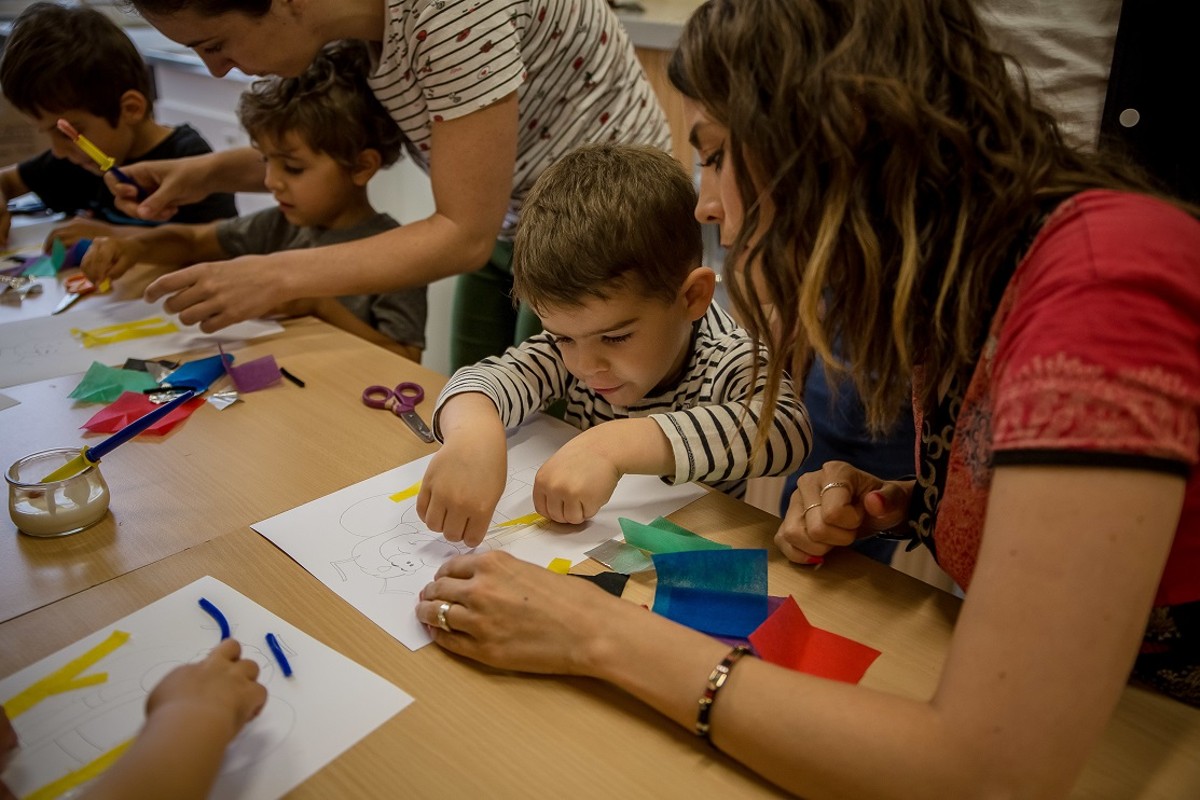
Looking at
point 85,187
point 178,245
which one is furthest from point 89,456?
point 85,187

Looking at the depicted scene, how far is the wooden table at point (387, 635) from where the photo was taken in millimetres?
626

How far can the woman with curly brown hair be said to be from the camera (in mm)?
509

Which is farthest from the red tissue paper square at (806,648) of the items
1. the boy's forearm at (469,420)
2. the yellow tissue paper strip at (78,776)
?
the yellow tissue paper strip at (78,776)

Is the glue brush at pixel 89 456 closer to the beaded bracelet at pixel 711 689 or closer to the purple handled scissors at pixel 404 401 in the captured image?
the purple handled scissors at pixel 404 401

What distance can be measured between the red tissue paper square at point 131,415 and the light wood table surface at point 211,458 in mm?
14

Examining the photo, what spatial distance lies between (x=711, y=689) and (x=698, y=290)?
57 centimetres

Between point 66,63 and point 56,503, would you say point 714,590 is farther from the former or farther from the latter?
point 66,63

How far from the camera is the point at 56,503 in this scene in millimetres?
894

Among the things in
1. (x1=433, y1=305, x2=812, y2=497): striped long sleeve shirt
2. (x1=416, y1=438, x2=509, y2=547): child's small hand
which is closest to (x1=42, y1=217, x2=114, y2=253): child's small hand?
(x1=433, y1=305, x2=812, y2=497): striped long sleeve shirt

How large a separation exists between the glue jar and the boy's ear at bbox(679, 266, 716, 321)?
0.71m

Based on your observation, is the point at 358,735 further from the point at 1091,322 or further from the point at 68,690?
the point at 1091,322

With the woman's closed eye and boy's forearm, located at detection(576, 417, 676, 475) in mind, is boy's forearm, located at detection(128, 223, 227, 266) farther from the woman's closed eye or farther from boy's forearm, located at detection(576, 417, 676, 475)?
the woman's closed eye

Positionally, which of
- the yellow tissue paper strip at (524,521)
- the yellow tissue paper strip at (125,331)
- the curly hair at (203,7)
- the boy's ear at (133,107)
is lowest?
the yellow tissue paper strip at (125,331)

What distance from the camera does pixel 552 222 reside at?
1021mm
